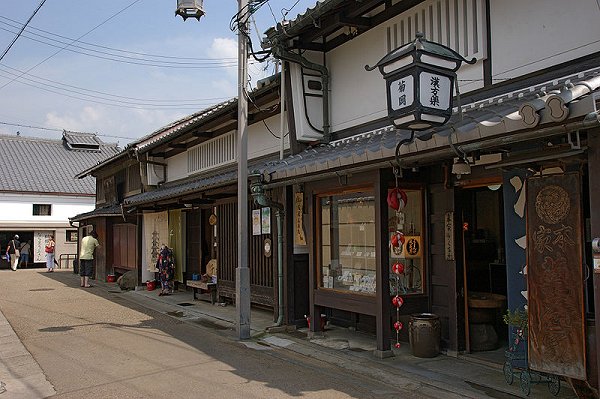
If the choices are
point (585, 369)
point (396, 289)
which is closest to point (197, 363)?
point (396, 289)

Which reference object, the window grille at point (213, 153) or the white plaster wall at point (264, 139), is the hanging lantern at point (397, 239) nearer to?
the white plaster wall at point (264, 139)

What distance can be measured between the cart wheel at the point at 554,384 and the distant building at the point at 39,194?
34.9 metres

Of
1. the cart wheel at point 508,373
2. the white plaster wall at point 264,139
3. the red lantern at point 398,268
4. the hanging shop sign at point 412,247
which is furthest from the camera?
the white plaster wall at point 264,139

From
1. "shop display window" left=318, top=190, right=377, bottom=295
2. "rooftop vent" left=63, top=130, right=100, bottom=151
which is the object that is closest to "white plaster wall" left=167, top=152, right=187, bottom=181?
"shop display window" left=318, top=190, right=377, bottom=295

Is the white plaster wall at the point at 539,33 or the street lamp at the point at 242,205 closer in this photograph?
the white plaster wall at the point at 539,33

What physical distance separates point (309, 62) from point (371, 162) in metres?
3.91

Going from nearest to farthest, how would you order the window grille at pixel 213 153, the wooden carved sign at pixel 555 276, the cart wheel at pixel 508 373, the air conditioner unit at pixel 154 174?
the wooden carved sign at pixel 555 276 → the cart wheel at pixel 508 373 → the window grille at pixel 213 153 → the air conditioner unit at pixel 154 174

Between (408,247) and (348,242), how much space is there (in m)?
1.38

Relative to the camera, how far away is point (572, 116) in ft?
16.5

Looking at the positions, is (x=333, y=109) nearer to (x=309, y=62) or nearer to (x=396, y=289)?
(x=309, y=62)

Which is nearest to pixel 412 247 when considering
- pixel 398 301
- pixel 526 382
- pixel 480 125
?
pixel 398 301

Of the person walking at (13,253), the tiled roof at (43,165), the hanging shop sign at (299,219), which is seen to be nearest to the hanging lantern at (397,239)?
the hanging shop sign at (299,219)

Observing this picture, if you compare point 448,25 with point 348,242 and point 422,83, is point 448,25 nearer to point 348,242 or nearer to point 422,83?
point 422,83

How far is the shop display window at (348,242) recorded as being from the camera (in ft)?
31.4
